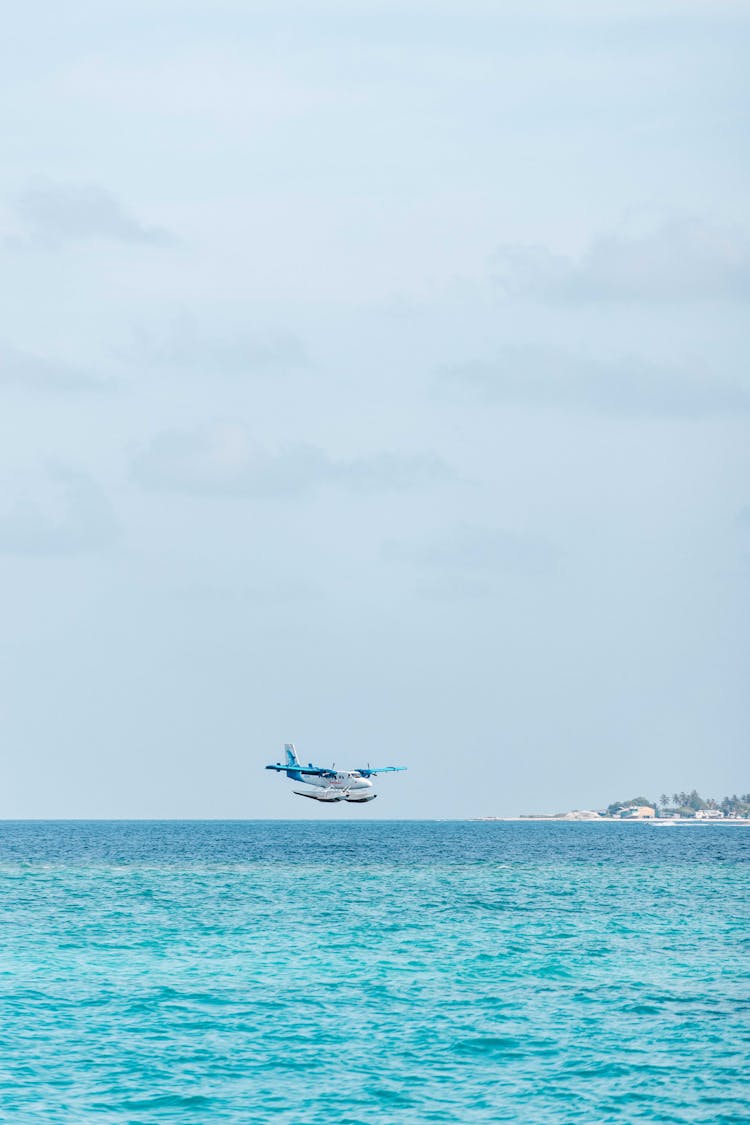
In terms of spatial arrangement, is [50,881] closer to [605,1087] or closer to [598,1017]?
[598,1017]

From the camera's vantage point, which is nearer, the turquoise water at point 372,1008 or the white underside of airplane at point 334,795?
the turquoise water at point 372,1008

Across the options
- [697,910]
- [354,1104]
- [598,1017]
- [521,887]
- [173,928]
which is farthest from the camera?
[521,887]

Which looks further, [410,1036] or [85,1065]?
[410,1036]

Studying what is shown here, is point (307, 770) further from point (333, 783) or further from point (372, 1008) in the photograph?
point (372, 1008)

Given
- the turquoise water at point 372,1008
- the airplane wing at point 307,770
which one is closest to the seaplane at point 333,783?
the airplane wing at point 307,770

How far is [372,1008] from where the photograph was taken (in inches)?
1661

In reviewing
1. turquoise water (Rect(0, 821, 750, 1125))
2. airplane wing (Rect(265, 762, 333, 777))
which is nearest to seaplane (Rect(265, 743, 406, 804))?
airplane wing (Rect(265, 762, 333, 777))

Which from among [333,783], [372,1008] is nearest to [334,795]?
[333,783]

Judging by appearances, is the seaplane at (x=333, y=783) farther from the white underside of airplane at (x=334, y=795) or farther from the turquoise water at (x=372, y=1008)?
the turquoise water at (x=372, y=1008)

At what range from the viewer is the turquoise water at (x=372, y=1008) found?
31.9 m

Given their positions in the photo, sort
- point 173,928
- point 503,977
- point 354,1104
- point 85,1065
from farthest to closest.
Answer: point 173,928, point 503,977, point 85,1065, point 354,1104

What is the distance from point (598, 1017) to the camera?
41.1 metres

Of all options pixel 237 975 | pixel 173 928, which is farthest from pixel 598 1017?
pixel 173 928

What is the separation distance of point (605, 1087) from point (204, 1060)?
1000 cm
